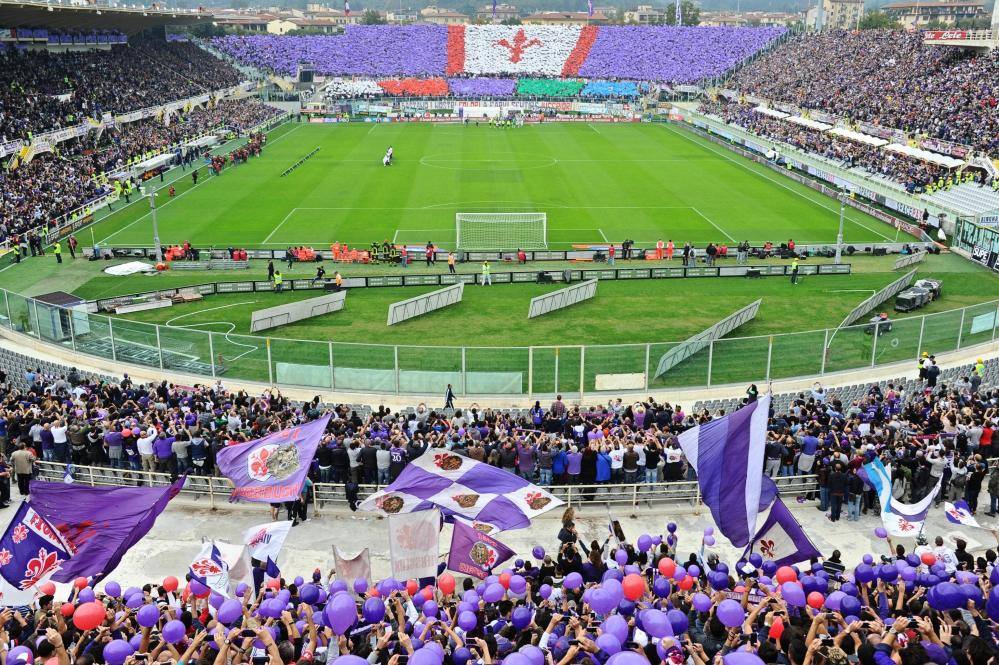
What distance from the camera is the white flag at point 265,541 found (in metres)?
11.8

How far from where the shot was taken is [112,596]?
10.8m

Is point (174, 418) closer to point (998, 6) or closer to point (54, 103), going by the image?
point (54, 103)

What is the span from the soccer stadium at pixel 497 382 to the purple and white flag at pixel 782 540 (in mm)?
58

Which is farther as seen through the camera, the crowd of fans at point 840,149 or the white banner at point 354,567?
the crowd of fans at point 840,149

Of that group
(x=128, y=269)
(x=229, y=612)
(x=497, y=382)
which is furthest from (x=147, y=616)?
(x=128, y=269)

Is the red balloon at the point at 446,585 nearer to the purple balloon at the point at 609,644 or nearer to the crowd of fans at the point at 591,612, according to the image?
the crowd of fans at the point at 591,612

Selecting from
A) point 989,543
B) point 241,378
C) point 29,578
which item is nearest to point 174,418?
point 241,378

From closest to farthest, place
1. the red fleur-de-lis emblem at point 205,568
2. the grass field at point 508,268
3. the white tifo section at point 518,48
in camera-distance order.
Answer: the red fleur-de-lis emblem at point 205,568 → the grass field at point 508,268 → the white tifo section at point 518,48

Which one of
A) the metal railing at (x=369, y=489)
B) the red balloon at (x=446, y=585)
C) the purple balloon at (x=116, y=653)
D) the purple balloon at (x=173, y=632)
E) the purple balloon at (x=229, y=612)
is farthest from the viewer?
the metal railing at (x=369, y=489)

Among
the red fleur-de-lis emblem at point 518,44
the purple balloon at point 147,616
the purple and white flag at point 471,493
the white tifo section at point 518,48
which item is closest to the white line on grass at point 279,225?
the purple and white flag at point 471,493

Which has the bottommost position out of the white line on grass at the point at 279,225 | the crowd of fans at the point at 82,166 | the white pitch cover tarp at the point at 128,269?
the white pitch cover tarp at the point at 128,269

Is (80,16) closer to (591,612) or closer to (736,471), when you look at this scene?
(736,471)

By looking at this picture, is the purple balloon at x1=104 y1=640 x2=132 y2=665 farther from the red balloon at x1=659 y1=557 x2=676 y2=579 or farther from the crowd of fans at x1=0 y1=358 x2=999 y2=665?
the red balloon at x1=659 y1=557 x2=676 y2=579

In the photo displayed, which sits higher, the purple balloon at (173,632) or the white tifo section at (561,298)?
the purple balloon at (173,632)
